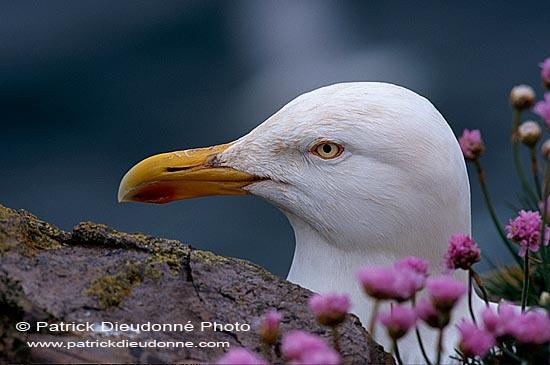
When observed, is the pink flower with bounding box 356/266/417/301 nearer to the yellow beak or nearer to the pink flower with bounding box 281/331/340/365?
the pink flower with bounding box 281/331/340/365

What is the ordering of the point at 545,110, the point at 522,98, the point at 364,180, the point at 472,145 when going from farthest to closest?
1. the point at 364,180
2. the point at 472,145
3. the point at 522,98
4. the point at 545,110

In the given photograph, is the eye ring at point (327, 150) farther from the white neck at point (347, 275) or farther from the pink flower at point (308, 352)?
the pink flower at point (308, 352)

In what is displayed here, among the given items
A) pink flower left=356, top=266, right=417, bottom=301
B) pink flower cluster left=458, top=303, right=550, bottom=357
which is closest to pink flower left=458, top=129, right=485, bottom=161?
pink flower cluster left=458, top=303, right=550, bottom=357

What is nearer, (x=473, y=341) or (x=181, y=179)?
(x=473, y=341)

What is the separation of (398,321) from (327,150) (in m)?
1.44

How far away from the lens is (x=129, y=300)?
2.28 meters

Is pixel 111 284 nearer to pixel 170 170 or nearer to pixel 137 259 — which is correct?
pixel 137 259

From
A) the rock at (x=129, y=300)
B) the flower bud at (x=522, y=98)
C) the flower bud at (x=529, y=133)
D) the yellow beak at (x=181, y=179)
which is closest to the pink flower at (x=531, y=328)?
the rock at (x=129, y=300)

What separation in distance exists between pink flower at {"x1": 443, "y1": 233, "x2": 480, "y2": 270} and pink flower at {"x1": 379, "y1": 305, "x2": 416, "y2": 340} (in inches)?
22.1

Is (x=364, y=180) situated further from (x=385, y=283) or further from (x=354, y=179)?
(x=385, y=283)

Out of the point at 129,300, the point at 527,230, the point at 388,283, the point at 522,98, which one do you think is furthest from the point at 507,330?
the point at 522,98

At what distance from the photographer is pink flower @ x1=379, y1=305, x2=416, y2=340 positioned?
172 cm

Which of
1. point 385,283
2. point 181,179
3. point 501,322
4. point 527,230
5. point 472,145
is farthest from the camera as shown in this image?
point 181,179

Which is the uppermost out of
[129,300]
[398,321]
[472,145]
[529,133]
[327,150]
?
[327,150]
